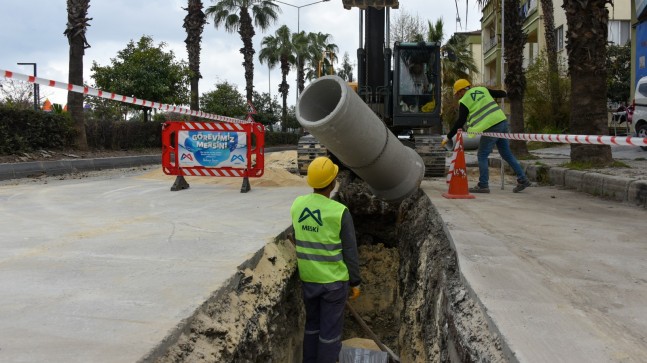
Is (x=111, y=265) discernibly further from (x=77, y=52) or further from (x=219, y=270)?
(x=77, y=52)

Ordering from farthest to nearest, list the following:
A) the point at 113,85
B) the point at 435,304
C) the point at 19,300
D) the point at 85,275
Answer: the point at 113,85, the point at 435,304, the point at 85,275, the point at 19,300

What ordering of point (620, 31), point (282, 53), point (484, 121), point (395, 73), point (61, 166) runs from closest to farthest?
1. point (484, 121)
2. point (395, 73)
3. point (61, 166)
4. point (620, 31)
5. point (282, 53)

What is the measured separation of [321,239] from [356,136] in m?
1.78

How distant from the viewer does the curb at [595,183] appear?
21.0 feet

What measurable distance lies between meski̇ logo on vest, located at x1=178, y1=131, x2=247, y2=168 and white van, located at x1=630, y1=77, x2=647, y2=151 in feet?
35.4

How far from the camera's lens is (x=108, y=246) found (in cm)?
431

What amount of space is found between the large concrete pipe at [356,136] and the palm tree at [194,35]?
17842mm

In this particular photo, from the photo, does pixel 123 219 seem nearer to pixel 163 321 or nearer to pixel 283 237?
pixel 283 237

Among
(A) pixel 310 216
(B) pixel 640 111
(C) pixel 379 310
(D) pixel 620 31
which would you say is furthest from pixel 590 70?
(D) pixel 620 31

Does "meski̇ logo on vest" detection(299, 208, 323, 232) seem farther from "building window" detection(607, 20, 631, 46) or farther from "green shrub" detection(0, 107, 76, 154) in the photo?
"building window" detection(607, 20, 631, 46)

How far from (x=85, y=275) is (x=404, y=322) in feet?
10.6

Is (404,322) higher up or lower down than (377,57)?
lower down

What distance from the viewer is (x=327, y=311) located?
3922mm

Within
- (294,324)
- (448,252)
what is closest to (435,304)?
(448,252)
